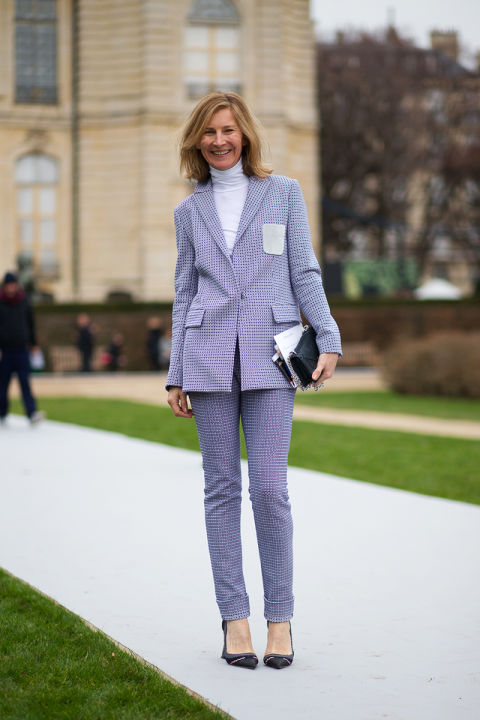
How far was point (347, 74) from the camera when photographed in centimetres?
4544

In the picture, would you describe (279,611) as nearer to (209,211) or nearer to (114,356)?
(209,211)

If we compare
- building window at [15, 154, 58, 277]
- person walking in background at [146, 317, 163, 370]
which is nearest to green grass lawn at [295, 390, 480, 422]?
person walking in background at [146, 317, 163, 370]

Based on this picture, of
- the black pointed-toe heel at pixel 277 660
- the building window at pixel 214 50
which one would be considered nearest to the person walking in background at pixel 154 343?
the building window at pixel 214 50

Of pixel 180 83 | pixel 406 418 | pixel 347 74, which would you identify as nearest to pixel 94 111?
pixel 180 83

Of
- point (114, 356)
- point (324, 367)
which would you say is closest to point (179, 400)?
point (324, 367)

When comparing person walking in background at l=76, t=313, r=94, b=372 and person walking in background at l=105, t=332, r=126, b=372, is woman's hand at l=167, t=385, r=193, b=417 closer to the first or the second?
person walking in background at l=76, t=313, r=94, b=372

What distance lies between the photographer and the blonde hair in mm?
4312

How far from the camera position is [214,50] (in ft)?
124

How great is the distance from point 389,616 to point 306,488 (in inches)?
143

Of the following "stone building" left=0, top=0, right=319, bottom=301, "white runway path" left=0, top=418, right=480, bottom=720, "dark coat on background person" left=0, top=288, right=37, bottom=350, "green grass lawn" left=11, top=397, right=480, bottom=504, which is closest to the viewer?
"white runway path" left=0, top=418, right=480, bottom=720

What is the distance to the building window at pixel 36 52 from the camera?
39.2m

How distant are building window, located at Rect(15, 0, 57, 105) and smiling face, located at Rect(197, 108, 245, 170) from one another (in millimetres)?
36160

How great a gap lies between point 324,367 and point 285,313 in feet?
0.82

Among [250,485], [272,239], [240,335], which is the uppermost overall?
[272,239]
